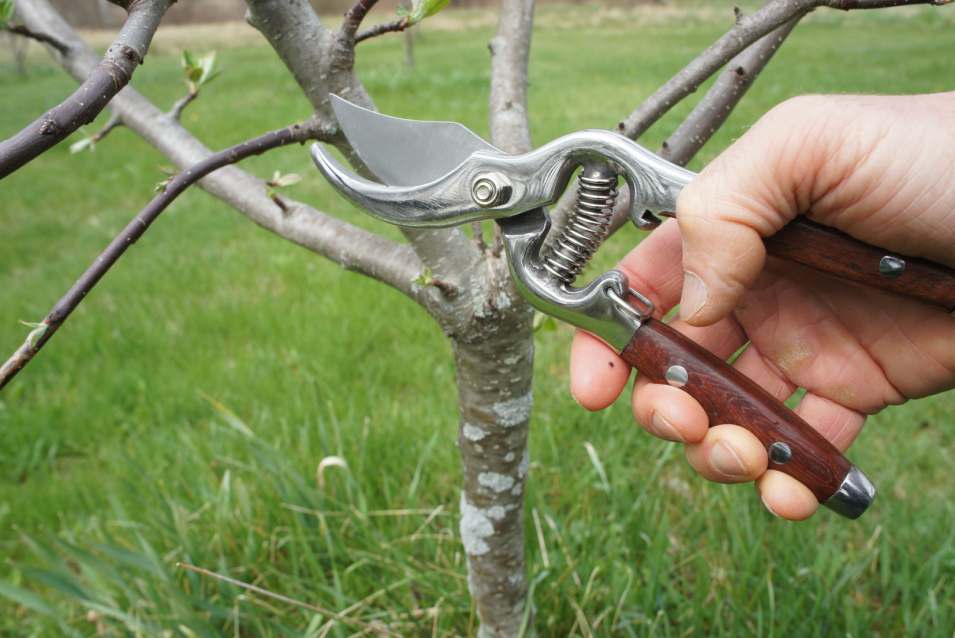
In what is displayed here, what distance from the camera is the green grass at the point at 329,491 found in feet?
6.01

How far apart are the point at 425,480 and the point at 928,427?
6.53 feet

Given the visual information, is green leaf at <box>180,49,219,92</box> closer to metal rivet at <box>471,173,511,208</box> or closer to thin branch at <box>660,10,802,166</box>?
metal rivet at <box>471,173,511,208</box>

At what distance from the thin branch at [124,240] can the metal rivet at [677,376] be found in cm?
70

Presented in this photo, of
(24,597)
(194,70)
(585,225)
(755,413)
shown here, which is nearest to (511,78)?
(585,225)

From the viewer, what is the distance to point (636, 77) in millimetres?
9531

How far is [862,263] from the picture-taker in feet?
3.57

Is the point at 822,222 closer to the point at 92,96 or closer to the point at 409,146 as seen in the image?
the point at 409,146

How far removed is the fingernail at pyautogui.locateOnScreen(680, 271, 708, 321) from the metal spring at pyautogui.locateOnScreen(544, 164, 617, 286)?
15 cm

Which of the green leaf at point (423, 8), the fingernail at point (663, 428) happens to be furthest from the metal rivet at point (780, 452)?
the green leaf at point (423, 8)

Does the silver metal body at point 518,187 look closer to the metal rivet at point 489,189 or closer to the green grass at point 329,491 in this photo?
the metal rivet at point 489,189

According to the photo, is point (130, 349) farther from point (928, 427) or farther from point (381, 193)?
point (928, 427)

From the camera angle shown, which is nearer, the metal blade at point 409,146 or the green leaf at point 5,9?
the green leaf at point 5,9

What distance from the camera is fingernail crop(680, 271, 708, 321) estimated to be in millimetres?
1134

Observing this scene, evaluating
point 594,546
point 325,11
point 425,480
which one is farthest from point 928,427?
point 325,11
